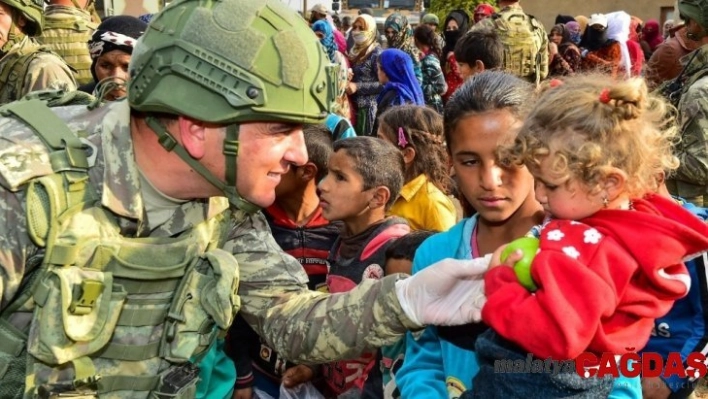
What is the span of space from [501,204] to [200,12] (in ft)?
3.46

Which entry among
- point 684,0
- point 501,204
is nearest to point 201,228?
point 501,204

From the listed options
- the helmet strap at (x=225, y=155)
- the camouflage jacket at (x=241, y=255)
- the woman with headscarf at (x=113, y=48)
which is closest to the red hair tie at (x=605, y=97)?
the camouflage jacket at (x=241, y=255)

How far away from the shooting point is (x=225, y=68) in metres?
2.09

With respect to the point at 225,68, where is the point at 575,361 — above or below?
below

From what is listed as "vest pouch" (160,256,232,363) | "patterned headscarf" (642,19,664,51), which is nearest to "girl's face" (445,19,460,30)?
"patterned headscarf" (642,19,664,51)

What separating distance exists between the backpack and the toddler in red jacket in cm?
449

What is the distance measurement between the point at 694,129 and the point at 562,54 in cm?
735

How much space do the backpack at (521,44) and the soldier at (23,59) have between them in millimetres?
3448

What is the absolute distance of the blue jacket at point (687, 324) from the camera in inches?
90.3

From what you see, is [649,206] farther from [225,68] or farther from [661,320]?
[225,68]

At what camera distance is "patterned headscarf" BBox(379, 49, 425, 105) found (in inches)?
305

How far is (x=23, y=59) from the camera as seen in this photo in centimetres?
464

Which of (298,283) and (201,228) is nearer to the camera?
(201,228)

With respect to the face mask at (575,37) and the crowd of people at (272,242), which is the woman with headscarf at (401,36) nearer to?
the face mask at (575,37)
